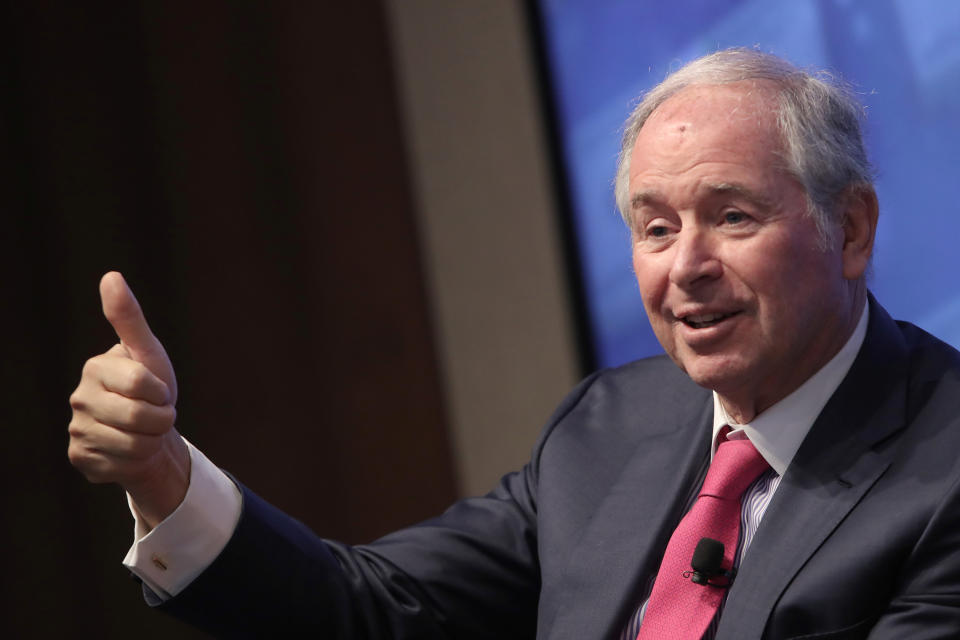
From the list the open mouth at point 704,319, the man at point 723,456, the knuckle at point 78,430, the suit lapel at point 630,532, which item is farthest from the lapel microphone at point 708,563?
the knuckle at point 78,430

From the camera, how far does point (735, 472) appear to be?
5.09 ft

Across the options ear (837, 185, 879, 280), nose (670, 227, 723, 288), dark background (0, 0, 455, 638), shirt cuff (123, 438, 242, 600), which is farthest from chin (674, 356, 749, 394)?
dark background (0, 0, 455, 638)

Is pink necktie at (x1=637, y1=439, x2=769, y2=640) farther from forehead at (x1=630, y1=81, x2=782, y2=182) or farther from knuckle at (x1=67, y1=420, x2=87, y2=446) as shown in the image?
knuckle at (x1=67, y1=420, x2=87, y2=446)

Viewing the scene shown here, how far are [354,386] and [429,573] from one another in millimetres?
1967

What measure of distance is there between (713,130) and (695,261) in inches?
7.1

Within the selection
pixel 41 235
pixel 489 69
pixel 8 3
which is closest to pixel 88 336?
pixel 41 235

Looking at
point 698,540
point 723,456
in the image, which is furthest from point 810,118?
point 698,540

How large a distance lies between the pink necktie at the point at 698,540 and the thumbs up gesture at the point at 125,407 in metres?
0.68

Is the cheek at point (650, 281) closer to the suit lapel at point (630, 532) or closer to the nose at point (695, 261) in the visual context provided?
the nose at point (695, 261)

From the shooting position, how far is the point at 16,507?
11.4 feet

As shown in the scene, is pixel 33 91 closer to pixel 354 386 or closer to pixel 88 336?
pixel 88 336

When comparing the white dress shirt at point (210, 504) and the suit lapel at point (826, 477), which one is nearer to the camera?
the suit lapel at point (826, 477)

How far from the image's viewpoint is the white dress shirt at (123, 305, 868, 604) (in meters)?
1.55

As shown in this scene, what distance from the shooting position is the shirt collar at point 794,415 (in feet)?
5.08
